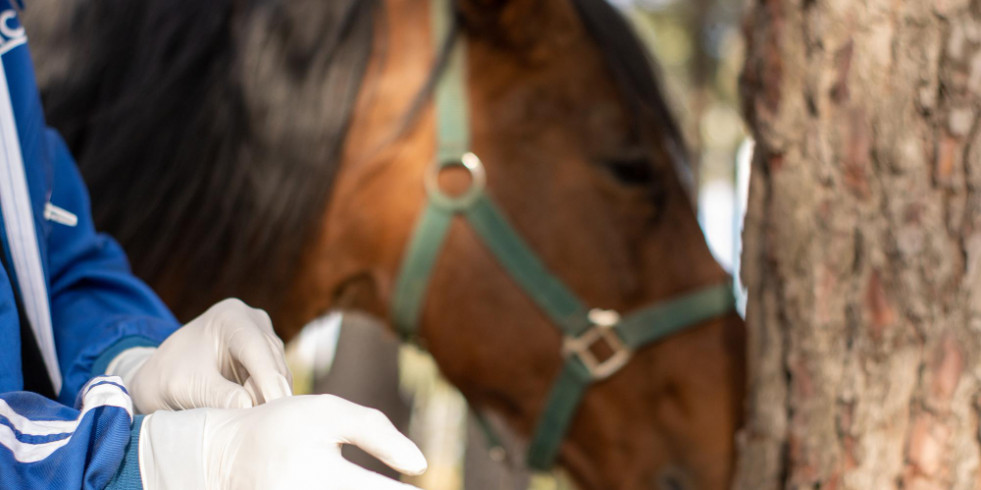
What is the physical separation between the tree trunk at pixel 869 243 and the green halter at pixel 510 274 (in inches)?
13.6

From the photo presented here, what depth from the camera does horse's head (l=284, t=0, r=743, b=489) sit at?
4.61 ft

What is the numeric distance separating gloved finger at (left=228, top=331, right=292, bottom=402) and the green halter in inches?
28.5

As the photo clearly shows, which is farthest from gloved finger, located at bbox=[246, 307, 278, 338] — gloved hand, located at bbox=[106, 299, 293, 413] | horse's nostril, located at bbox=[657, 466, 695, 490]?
horse's nostril, located at bbox=[657, 466, 695, 490]

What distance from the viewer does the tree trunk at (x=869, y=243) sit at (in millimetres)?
934

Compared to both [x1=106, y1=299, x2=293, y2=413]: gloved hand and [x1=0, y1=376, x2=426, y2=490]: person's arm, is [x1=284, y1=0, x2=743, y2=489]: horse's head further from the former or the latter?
[x1=0, y1=376, x2=426, y2=490]: person's arm

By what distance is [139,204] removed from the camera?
1.30 metres

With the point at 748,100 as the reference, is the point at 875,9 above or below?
above

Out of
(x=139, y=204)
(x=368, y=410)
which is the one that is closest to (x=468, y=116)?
(x=139, y=204)

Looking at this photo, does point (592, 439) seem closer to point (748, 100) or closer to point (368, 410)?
point (748, 100)

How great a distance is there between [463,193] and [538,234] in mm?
154

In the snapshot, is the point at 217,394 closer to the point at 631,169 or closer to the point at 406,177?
the point at 406,177

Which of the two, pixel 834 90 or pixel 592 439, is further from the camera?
pixel 592 439

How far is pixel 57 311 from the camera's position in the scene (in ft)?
2.90

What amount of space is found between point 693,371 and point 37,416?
3.56 ft
